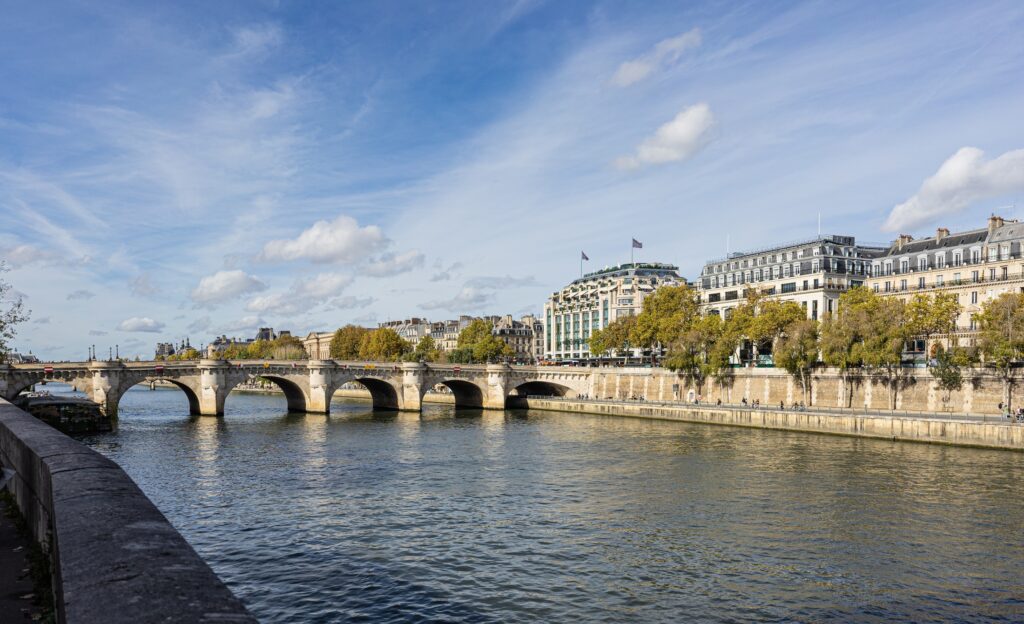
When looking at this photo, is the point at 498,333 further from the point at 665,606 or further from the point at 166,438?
the point at 665,606

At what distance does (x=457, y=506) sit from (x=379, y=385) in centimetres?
6747

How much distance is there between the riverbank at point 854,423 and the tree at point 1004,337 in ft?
26.3

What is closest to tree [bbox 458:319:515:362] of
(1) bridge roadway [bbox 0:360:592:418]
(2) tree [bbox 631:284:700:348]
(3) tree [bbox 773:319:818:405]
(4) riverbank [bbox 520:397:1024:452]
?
(1) bridge roadway [bbox 0:360:592:418]

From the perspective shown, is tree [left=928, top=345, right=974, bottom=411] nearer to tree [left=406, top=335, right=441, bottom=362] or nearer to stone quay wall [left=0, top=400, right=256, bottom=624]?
stone quay wall [left=0, top=400, right=256, bottom=624]

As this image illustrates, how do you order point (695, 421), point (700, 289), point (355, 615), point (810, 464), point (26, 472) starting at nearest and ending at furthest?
point (26, 472)
point (355, 615)
point (810, 464)
point (695, 421)
point (700, 289)

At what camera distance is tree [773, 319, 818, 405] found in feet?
246

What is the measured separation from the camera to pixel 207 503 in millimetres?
34031

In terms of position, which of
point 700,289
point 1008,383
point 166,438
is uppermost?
point 700,289

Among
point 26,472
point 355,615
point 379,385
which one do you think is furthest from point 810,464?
point 379,385

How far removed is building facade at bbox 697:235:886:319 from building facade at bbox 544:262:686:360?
3512 centimetres

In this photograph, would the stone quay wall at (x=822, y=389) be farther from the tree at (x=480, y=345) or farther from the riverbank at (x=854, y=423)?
the tree at (x=480, y=345)

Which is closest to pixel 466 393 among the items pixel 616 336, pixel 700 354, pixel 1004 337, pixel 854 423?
pixel 616 336

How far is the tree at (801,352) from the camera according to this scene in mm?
75125

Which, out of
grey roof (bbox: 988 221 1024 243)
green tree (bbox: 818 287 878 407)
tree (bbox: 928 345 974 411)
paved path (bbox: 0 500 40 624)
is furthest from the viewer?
grey roof (bbox: 988 221 1024 243)
